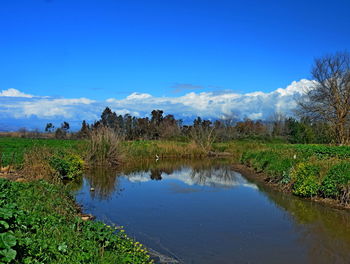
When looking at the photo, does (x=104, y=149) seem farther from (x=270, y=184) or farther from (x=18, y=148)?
(x=270, y=184)

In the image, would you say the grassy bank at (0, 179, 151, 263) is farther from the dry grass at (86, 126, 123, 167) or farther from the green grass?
the dry grass at (86, 126, 123, 167)

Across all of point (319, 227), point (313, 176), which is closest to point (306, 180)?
point (313, 176)

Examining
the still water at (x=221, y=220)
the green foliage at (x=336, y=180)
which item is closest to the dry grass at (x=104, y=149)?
the still water at (x=221, y=220)

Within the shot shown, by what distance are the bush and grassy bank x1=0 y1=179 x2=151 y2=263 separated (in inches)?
342

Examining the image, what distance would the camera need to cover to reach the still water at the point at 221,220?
761 cm

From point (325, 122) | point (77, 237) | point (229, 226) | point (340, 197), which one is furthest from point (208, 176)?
point (325, 122)

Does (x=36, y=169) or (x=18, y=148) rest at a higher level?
(x=18, y=148)

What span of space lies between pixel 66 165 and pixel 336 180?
12647 millimetres

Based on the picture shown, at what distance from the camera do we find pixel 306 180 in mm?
13289

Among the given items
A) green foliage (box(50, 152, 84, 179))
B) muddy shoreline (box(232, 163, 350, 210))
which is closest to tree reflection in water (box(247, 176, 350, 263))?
muddy shoreline (box(232, 163, 350, 210))

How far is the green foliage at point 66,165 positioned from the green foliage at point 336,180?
11.7 meters

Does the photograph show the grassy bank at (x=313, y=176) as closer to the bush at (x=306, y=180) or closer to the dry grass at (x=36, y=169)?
the bush at (x=306, y=180)

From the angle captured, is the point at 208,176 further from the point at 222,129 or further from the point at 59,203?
the point at 222,129

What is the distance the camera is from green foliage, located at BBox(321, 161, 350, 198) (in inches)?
457
